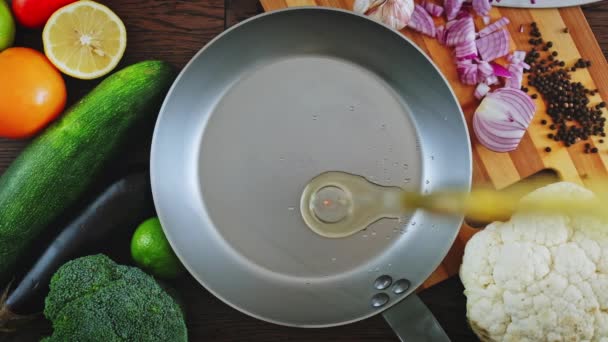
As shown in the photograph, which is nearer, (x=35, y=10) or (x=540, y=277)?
(x=540, y=277)

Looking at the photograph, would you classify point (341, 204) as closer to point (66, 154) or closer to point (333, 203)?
point (333, 203)

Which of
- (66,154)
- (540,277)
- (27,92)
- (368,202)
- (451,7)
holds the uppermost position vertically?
(27,92)

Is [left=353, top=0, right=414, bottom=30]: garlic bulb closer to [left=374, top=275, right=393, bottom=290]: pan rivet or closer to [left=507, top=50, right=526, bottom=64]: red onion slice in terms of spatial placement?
[left=507, top=50, right=526, bottom=64]: red onion slice

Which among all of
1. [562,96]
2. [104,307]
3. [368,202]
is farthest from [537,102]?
[104,307]

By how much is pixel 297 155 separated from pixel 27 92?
1.67 feet

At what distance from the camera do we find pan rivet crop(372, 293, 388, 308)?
1.03 meters

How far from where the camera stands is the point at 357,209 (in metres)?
1.05

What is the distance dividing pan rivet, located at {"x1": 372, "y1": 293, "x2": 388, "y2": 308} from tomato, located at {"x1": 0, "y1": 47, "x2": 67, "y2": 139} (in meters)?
0.72

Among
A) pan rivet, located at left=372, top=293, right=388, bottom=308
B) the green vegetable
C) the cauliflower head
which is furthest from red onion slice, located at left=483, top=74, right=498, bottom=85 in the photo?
the green vegetable

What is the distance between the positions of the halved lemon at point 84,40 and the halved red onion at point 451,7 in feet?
2.10

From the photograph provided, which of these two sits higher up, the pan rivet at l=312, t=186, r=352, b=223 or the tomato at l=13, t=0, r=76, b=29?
the tomato at l=13, t=0, r=76, b=29

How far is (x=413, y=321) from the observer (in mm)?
984

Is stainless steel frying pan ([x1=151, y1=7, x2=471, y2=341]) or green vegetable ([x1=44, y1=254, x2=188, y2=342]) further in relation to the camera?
stainless steel frying pan ([x1=151, y1=7, x2=471, y2=341])

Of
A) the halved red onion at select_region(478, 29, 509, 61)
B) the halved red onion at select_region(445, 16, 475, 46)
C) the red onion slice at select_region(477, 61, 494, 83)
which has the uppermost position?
the halved red onion at select_region(445, 16, 475, 46)
